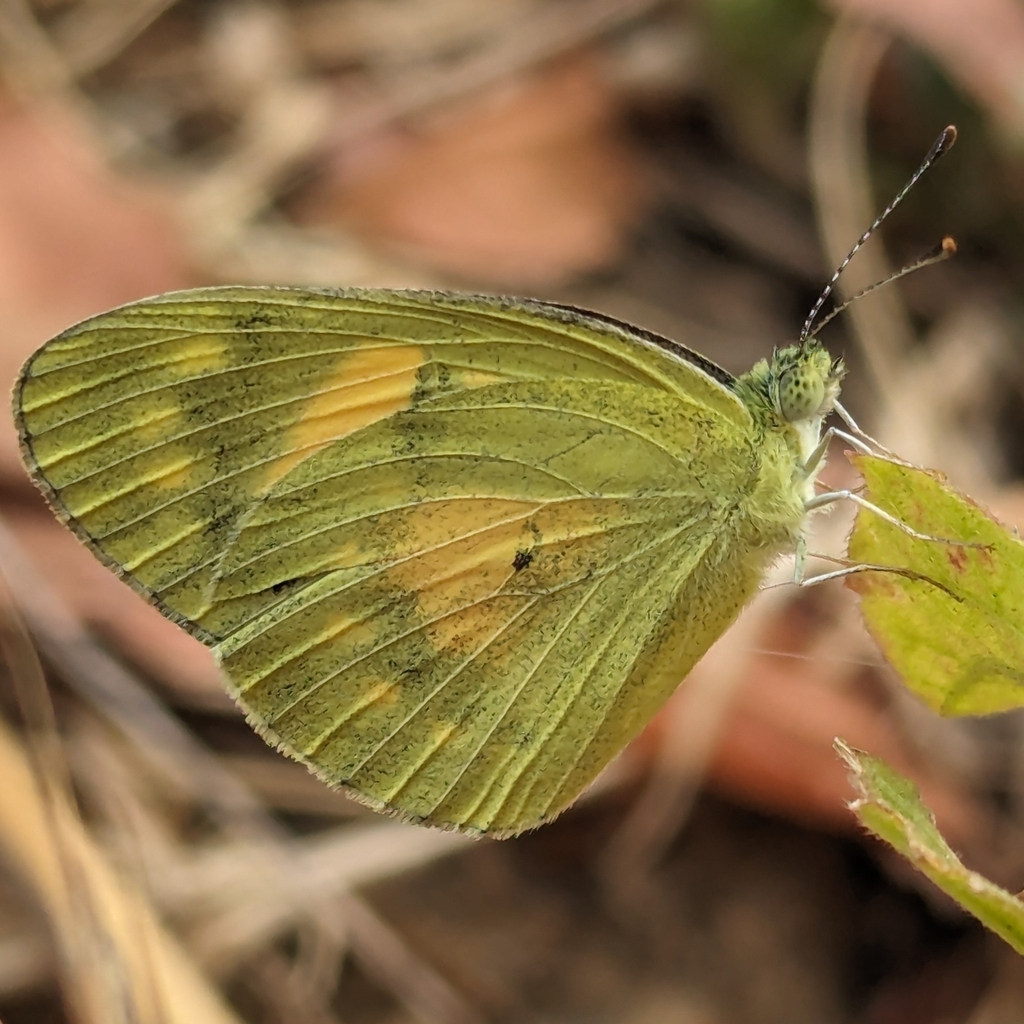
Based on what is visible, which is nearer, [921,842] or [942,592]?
[921,842]

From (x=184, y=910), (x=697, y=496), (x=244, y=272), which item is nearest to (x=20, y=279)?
(x=244, y=272)

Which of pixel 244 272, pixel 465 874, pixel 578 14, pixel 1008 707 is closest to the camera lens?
pixel 1008 707

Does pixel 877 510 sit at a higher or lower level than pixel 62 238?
lower

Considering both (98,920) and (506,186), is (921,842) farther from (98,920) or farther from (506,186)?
(506,186)

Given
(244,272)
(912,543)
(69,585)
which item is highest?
(244,272)

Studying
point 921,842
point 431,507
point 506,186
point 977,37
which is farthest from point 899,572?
point 506,186

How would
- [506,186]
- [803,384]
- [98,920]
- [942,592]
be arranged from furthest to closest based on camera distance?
[506,186], [98,920], [803,384], [942,592]

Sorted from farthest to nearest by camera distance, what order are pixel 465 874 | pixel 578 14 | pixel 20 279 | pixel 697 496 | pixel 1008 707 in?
pixel 578 14, pixel 20 279, pixel 465 874, pixel 697 496, pixel 1008 707

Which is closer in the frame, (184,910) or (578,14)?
(184,910)

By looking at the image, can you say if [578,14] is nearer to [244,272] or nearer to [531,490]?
[244,272]
